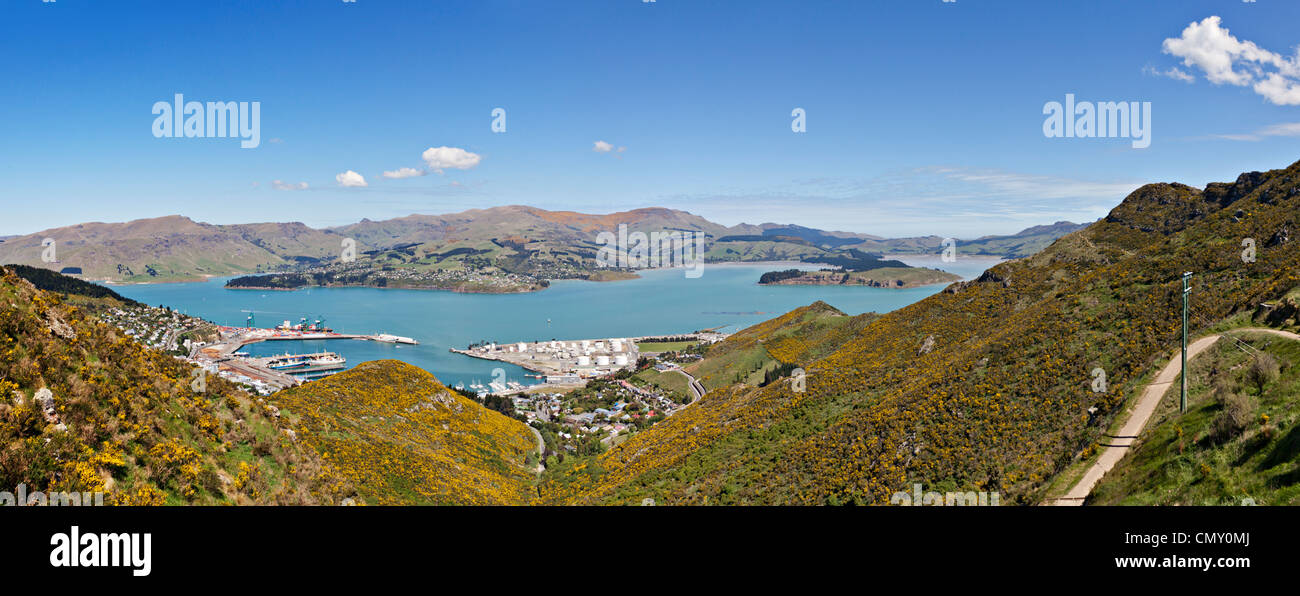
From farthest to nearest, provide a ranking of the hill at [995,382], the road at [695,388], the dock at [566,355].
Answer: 1. the dock at [566,355]
2. the road at [695,388]
3. the hill at [995,382]

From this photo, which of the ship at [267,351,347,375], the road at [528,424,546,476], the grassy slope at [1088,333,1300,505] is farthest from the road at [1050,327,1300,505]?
the ship at [267,351,347,375]

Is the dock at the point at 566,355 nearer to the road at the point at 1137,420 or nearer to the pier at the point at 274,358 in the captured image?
the pier at the point at 274,358

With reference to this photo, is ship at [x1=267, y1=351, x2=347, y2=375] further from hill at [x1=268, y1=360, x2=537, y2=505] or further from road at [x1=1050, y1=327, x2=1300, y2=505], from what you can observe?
road at [x1=1050, y1=327, x2=1300, y2=505]

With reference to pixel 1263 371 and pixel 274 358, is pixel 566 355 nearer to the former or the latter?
pixel 274 358

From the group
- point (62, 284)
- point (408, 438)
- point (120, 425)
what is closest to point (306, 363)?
point (62, 284)

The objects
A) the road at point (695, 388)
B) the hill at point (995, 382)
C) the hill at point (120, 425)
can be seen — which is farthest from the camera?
the road at point (695, 388)

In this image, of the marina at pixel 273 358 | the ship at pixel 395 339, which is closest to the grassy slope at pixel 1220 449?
the marina at pixel 273 358
